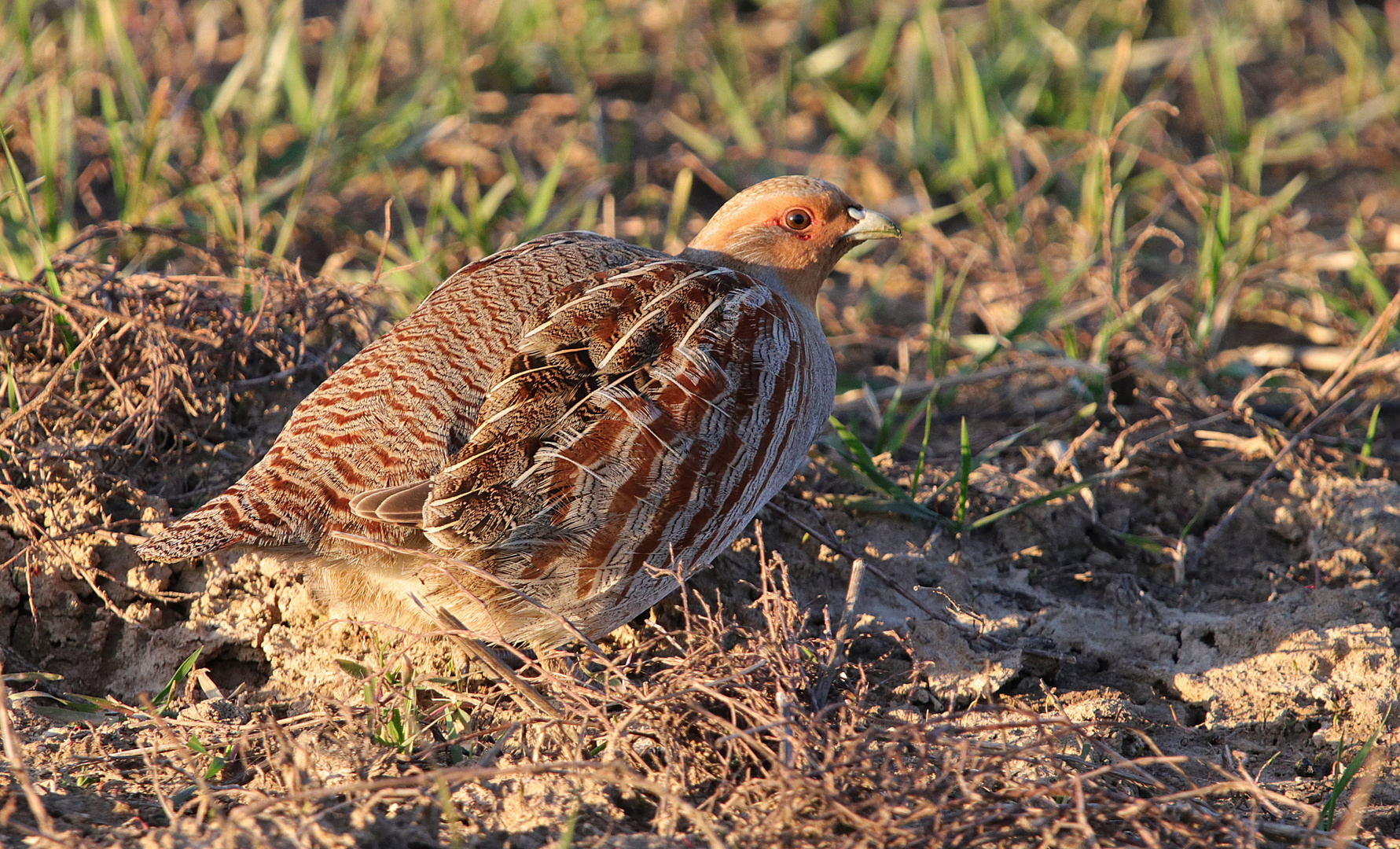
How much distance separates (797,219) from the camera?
350 centimetres

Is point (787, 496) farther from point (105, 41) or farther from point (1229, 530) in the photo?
point (105, 41)

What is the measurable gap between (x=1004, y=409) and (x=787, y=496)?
1336 millimetres

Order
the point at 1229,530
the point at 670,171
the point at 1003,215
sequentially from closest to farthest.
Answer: the point at 1229,530 → the point at 1003,215 → the point at 670,171

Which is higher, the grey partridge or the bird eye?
the bird eye

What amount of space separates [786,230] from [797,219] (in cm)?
5

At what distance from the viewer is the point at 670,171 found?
19.2 feet

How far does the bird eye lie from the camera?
3490 mm

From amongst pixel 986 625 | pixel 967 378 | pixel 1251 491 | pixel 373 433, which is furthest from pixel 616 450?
pixel 1251 491

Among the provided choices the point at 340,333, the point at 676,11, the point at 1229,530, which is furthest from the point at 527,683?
the point at 676,11

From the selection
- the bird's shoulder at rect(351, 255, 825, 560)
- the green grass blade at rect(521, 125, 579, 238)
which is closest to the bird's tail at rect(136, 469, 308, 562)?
the bird's shoulder at rect(351, 255, 825, 560)

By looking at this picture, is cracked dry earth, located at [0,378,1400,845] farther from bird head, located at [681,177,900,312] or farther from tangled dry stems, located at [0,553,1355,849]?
bird head, located at [681,177,900,312]

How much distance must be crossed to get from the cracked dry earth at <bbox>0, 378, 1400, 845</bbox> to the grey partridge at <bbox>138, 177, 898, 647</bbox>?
0.88ft

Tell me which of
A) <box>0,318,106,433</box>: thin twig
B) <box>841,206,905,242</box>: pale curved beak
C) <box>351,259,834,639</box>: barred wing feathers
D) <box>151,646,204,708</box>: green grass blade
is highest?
<box>0,318,106,433</box>: thin twig

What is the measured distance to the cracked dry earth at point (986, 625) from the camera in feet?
9.75
